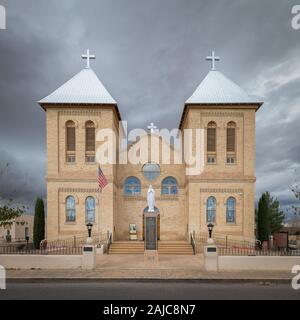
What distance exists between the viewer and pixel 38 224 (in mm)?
28594

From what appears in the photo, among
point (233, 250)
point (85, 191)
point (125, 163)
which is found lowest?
point (233, 250)

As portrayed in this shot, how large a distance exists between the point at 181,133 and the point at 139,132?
4597mm

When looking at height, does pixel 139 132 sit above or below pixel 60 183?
above

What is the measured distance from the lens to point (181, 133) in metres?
34.5

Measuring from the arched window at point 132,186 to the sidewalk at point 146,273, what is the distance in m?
11.4

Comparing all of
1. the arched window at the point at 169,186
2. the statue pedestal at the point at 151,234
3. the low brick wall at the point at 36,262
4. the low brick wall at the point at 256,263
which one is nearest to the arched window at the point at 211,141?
the arched window at the point at 169,186

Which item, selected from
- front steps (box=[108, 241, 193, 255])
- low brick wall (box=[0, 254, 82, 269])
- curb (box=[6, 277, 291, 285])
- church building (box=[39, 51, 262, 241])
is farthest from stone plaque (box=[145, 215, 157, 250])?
curb (box=[6, 277, 291, 285])

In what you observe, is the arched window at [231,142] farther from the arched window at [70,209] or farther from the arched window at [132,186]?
the arched window at [70,209]

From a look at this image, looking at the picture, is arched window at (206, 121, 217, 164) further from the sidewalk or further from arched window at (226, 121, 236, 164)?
the sidewalk

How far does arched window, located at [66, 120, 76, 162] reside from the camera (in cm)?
2856

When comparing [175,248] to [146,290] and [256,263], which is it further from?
[146,290]

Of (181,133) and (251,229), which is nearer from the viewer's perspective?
(251,229)
